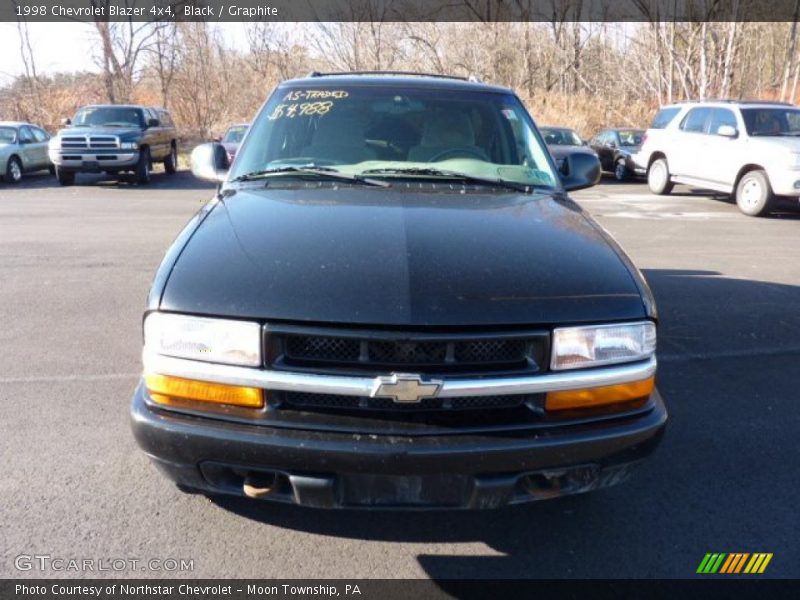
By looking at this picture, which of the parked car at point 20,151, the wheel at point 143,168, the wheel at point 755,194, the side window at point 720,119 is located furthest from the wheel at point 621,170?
the parked car at point 20,151

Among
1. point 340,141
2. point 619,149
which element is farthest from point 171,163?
point 340,141

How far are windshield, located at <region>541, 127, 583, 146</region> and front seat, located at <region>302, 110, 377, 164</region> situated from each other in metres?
14.3

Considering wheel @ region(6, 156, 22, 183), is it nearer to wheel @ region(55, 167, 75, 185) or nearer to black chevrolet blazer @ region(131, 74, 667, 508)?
wheel @ region(55, 167, 75, 185)

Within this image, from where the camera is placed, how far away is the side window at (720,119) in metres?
12.5

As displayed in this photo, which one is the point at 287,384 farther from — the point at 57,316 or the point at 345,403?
the point at 57,316

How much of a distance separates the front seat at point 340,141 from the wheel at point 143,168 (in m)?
13.5

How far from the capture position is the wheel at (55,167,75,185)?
15547 mm

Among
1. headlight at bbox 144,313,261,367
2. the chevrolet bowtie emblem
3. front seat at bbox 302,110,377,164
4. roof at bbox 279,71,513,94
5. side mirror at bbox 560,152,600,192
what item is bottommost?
the chevrolet bowtie emblem


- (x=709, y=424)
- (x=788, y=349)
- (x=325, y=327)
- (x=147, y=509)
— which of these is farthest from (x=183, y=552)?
(x=788, y=349)

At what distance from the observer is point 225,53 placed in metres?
30.8

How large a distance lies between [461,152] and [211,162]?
5.08ft

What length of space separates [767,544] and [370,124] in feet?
9.43

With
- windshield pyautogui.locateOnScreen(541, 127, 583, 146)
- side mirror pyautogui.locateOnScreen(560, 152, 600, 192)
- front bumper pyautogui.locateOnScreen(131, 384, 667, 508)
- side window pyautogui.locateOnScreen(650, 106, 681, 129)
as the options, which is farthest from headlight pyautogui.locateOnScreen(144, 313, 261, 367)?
windshield pyautogui.locateOnScreen(541, 127, 583, 146)

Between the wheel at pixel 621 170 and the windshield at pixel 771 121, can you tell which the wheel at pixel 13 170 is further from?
the windshield at pixel 771 121
